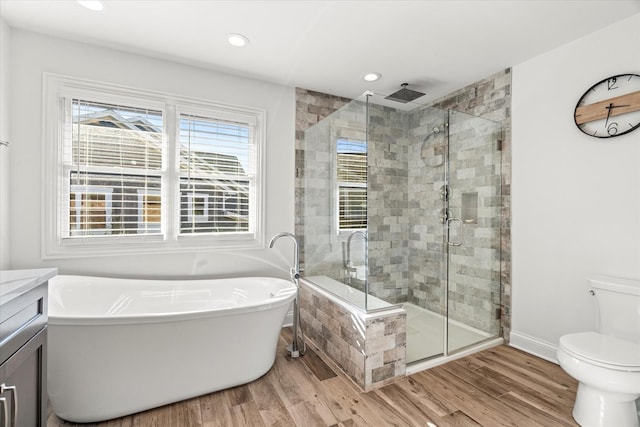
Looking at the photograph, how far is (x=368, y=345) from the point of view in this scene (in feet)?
6.89

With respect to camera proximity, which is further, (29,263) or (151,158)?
(151,158)

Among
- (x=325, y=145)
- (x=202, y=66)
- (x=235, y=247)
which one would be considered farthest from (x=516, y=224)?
(x=202, y=66)

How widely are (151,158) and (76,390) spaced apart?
69.8 inches

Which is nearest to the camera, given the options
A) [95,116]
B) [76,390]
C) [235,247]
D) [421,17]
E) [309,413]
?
[76,390]

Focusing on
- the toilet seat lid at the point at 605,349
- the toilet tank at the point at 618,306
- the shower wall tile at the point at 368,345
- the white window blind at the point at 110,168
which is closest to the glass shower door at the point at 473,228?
the shower wall tile at the point at 368,345

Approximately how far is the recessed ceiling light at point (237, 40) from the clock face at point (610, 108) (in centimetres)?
253

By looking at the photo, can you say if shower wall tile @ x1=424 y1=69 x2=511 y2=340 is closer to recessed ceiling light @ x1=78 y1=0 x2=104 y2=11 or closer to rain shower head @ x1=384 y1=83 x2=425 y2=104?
rain shower head @ x1=384 y1=83 x2=425 y2=104

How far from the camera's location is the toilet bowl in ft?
5.21

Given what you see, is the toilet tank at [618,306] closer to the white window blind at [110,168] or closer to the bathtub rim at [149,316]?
the bathtub rim at [149,316]

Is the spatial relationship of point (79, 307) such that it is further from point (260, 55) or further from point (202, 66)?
point (260, 55)

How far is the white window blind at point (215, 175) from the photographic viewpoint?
2.84 m

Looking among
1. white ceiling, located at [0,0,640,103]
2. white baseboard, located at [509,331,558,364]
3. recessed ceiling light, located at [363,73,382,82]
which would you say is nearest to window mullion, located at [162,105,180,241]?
white ceiling, located at [0,0,640,103]

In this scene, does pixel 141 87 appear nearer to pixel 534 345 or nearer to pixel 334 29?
pixel 334 29

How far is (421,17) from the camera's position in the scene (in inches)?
81.8
